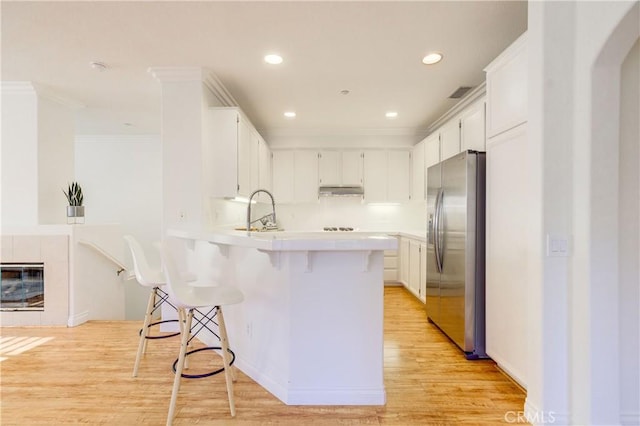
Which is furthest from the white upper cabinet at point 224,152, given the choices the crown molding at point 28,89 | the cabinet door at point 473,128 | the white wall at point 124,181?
the white wall at point 124,181

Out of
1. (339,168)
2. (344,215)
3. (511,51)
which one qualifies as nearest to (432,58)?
(511,51)

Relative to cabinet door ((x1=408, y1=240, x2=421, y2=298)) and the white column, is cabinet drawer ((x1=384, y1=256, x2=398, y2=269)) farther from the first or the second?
the white column

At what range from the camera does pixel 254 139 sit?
173 inches

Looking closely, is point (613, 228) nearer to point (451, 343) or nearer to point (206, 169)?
point (451, 343)

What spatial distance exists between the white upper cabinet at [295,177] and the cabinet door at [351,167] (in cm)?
47

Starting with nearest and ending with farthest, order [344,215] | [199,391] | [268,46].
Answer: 1. [199,391]
2. [268,46]
3. [344,215]

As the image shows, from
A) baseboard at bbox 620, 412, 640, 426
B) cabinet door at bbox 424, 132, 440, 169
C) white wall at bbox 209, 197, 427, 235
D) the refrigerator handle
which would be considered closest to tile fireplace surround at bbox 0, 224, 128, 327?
white wall at bbox 209, 197, 427, 235

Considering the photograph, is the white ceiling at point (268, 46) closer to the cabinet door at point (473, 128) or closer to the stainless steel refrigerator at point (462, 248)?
the cabinet door at point (473, 128)

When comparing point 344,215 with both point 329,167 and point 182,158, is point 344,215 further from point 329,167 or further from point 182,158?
point 182,158

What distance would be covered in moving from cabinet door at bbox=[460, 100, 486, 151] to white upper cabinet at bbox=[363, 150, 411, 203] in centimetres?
206

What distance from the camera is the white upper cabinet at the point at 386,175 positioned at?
219 inches

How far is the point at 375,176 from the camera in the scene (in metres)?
5.58

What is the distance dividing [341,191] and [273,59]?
2.86 m

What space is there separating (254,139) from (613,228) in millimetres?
3729
